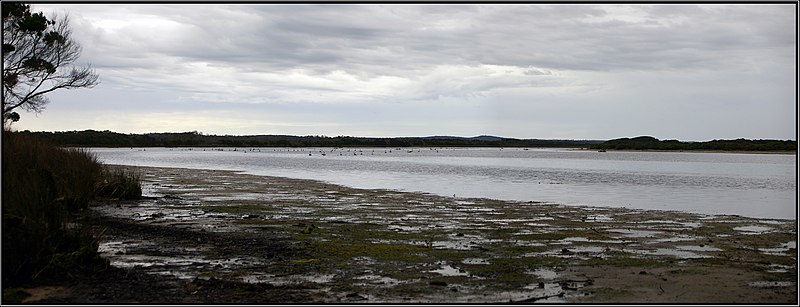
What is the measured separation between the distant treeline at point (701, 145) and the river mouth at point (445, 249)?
345 feet

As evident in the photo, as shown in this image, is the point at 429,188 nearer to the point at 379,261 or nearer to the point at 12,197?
the point at 379,261

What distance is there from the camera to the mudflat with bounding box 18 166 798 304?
8289 mm

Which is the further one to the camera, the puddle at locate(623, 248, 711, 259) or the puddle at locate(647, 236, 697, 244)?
the puddle at locate(647, 236, 697, 244)

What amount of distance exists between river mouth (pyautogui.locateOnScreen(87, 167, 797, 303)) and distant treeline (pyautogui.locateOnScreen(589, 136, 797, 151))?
10530 centimetres

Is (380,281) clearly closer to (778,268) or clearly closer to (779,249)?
(778,268)

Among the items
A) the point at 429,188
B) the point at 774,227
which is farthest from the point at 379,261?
the point at 429,188

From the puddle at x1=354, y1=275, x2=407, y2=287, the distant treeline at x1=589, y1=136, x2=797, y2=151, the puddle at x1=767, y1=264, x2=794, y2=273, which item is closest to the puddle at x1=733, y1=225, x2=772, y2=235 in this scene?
the puddle at x1=767, y1=264, x2=794, y2=273

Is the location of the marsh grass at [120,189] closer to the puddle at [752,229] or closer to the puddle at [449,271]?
the puddle at [449,271]

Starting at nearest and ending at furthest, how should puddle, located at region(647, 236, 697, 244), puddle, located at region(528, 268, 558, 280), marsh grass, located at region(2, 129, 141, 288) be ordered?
marsh grass, located at region(2, 129, 141, 288) < puddle, located at region(528, 268, 558, 280) < puddle, located at region(647, 236, 697, 244)

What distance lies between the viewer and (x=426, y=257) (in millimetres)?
10992

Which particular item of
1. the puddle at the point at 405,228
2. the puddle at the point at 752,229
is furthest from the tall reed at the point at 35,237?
the puddle at the point at 752,229

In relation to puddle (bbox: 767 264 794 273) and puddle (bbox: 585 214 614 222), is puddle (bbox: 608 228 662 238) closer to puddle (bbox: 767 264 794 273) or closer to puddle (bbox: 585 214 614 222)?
puddle (bbox: 585 214 614 222)

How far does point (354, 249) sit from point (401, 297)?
142 inches

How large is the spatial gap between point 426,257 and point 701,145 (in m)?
128
